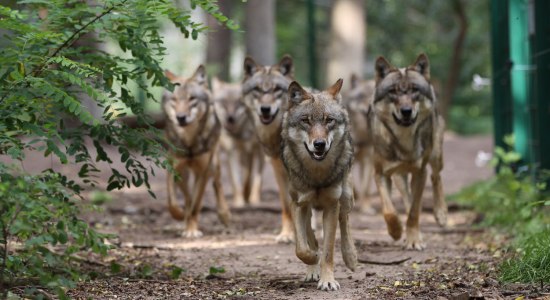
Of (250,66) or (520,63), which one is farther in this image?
(520,63)

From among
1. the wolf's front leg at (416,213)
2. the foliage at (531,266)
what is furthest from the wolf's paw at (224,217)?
the foliage at (531,266)

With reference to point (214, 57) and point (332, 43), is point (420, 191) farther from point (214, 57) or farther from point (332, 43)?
point (214, 57)

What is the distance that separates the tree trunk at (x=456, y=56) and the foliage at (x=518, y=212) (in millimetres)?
14272

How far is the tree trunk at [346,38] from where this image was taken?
18578 mm

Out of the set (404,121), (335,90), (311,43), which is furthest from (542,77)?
(311,43)

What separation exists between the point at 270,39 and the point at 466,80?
1428 cm

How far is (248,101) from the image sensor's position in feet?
30.5

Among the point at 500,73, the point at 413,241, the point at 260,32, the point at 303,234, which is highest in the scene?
the point at 260,32

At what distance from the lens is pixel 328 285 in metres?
5.79

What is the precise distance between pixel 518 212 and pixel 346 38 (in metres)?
10.6

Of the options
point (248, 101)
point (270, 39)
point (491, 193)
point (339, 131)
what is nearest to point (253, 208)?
point (248, 101)

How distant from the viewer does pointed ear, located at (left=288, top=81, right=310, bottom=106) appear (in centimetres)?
607

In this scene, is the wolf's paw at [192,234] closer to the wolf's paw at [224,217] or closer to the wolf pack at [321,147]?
the wolf pack at [321,147]

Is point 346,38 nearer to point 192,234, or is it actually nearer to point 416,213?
point 192,234
